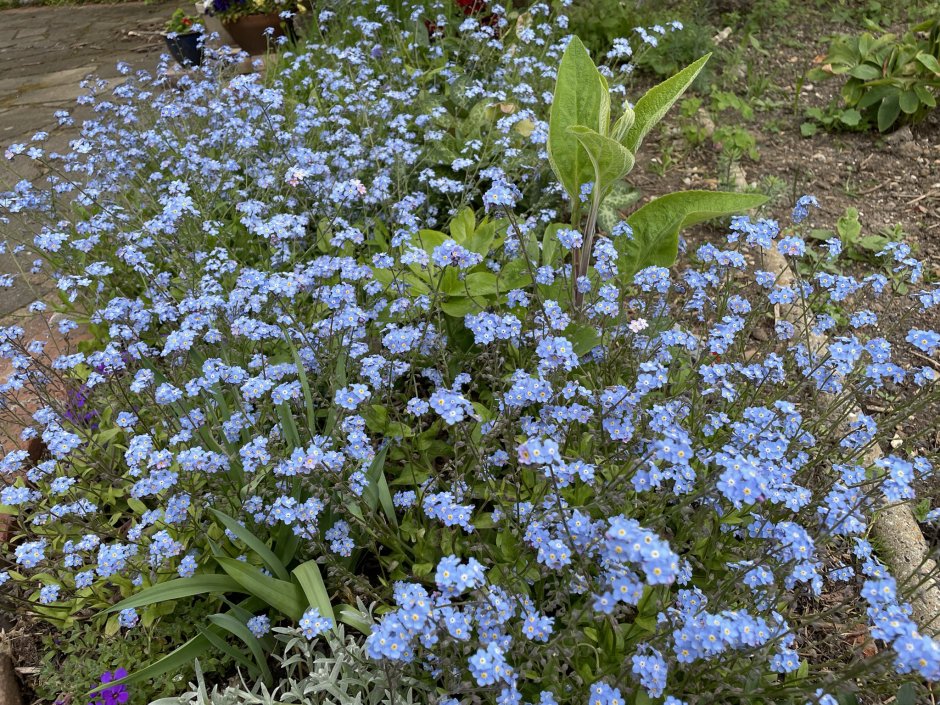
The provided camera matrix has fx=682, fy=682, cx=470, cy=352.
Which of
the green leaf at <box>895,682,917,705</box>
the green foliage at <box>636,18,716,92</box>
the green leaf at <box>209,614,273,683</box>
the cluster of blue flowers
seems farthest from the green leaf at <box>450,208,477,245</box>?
the green foliage at <box>636,18,716,92</box>

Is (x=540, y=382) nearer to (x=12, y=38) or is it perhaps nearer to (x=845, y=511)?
(x=845, y=511)

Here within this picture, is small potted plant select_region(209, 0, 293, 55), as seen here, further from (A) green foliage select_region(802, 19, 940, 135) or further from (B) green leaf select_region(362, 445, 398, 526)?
(B) green leaf select_region(362, 445, 398, 526)

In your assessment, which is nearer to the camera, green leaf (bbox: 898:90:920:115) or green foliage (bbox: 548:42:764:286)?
green foliage (bbox: 548:42:764:286)

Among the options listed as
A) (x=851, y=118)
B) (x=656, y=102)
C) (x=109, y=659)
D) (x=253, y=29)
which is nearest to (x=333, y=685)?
(x=109, y=659)

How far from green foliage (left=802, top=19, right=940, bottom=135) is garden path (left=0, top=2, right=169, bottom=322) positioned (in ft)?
17.8

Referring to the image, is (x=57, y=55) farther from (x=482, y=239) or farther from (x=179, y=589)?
(x=179, y=589)

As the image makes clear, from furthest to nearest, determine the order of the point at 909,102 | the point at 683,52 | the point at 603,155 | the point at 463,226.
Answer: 1. the point at 683,52
2. the point at 909,102
3. the point at 463,226
4. the point at 603,155

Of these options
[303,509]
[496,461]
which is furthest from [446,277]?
[303,509]

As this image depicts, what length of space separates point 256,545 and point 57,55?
8.80m

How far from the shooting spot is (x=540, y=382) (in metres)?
1.99

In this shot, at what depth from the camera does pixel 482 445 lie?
2291mm

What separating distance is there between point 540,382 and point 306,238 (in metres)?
2.04

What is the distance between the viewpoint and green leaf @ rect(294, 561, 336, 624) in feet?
6.44

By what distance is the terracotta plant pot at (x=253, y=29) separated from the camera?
7.31 m
